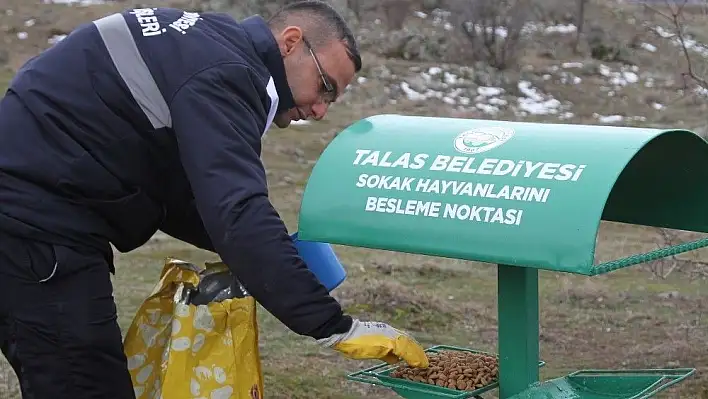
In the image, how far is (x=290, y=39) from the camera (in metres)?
2.77

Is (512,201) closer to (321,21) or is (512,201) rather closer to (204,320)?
(321,21)

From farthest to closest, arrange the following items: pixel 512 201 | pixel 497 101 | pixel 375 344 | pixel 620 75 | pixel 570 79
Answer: pixel 620 75 < pixel 570 79 < pixel 497 101 < pixel 375 344 < pixel 512 201

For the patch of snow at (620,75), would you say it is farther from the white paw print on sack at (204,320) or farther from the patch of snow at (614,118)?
the white paw print on sack at (204,320)

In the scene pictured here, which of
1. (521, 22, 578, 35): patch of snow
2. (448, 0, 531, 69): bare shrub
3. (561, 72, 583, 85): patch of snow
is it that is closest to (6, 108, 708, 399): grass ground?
(561, 72, 583, 85): patch of snow

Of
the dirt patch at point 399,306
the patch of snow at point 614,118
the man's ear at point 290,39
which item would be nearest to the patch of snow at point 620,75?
the patch of snow at point 614,118

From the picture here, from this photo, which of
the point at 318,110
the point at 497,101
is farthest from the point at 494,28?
the point at 318,110

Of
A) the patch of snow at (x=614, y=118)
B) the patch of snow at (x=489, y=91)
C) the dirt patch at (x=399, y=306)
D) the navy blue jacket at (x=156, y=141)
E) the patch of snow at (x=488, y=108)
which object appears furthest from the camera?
the patch of snow at (x=489, y=91)

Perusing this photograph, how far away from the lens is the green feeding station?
244 centimetres

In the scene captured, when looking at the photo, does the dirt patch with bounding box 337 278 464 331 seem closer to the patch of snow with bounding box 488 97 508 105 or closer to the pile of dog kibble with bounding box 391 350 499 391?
the pile of dog kibble with bounding box 391 350 499 391

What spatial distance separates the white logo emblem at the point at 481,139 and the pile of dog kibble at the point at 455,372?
1.89ft

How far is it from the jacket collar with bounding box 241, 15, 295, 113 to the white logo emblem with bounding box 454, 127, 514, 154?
458mm

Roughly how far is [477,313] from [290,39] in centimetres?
340

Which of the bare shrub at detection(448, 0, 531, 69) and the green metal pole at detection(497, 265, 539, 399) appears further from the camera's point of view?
the bare shrub at detection(448, 0, 531, 69)

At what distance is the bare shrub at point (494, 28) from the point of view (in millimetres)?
17250
